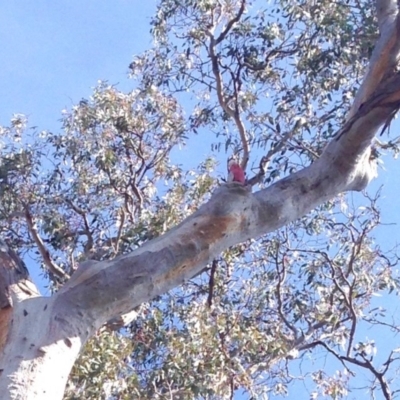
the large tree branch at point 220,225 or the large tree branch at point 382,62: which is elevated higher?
the large tree branch at point 382,62

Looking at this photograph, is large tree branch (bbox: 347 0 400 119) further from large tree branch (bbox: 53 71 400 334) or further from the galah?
the galah

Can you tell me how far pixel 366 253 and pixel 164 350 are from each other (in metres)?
2.35

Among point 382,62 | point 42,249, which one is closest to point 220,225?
point 382,62

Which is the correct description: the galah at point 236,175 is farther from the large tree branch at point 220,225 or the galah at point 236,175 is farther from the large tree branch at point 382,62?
the large tree branch at point 382,62

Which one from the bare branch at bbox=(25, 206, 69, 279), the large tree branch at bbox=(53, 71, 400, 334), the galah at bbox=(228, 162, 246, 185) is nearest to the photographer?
the large tree branch at bbox=(53, 71, 400, 334)

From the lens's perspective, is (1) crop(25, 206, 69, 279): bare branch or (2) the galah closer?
(2) the galah

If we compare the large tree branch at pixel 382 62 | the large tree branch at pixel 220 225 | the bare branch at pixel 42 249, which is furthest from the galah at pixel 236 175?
the bare branch at pixel 42 249

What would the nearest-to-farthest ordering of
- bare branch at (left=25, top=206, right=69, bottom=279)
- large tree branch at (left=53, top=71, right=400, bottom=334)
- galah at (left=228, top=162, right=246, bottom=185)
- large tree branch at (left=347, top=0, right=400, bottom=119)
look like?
large tree branch at (left=53, top=71, right=400, bottom=334), galah at (left=228, top=162, right=246, bottom=185), large tree branch at (left=347, top=0, right=400, bottom=119), bare branch at (left=25, top=206, right=69, bottom=279)

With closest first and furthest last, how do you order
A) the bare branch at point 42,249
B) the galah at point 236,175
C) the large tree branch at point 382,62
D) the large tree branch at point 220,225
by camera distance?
the large tree branch at point 220,225
the galah at point 236,175
the large tree branch at point 382,62
the bare branch at point 42,249

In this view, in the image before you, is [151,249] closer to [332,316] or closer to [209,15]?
[332,316]

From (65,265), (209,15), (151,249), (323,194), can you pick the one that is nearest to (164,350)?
(65,265)

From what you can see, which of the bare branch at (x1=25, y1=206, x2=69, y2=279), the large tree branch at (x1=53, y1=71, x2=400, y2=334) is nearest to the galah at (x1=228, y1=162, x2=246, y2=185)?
the large tree branch at (x1=53, y1=71, x2=400, y2=334)

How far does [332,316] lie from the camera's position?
24.8 ft

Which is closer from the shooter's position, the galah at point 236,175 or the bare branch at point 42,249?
the galah at point 236,175
